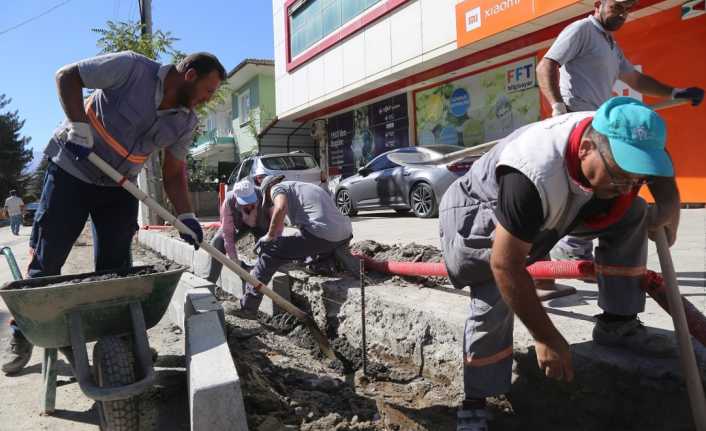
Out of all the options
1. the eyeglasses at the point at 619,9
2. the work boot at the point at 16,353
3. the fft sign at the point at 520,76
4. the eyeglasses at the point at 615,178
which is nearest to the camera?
the eyeglasses at the point at 615,178

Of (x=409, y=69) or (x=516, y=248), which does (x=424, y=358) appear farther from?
(x=409, y=69)

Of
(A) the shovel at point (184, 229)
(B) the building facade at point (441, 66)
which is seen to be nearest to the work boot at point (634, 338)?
(A) the shovel at point (184, 229)

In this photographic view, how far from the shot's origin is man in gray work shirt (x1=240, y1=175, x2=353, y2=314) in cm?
403

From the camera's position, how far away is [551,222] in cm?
169

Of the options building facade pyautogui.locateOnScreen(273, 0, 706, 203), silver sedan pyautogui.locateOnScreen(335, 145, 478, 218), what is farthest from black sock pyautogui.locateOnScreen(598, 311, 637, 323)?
building facade pyautogui.locateOnScreen(273, 0, 706, 203)

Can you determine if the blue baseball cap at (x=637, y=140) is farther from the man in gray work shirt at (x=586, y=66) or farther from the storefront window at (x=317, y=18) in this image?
the storefront window at (x=317, y=18)

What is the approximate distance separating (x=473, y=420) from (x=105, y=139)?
2371 millimetres

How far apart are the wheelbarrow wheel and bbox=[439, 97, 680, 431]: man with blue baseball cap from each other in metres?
1.40

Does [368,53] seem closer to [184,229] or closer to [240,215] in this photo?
[240,215]

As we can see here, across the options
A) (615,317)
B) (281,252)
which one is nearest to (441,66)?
(281,252)

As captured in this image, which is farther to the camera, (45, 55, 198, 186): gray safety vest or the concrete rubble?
(45, 55, 198, 186): gray safety vest

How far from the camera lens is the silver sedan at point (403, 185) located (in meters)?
8.13

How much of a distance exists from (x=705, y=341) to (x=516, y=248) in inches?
44.2

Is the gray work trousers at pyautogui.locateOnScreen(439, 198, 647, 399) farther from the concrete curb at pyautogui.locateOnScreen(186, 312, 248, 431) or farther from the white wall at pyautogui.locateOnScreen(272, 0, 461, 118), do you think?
the white wall at pyautogui.locateOnScreen(272, 0, 461, 118)
